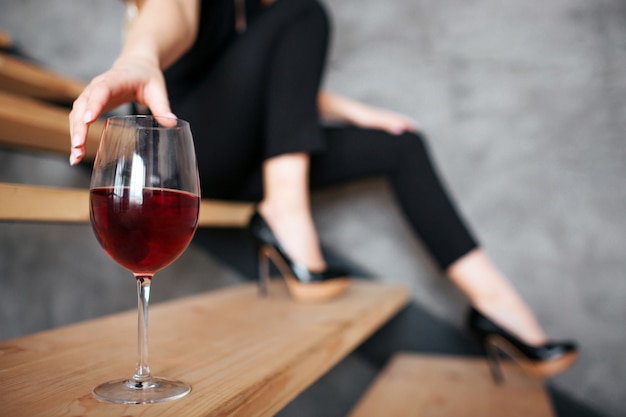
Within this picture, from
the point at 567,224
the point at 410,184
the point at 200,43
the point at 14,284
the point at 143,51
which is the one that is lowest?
the point at 14,284

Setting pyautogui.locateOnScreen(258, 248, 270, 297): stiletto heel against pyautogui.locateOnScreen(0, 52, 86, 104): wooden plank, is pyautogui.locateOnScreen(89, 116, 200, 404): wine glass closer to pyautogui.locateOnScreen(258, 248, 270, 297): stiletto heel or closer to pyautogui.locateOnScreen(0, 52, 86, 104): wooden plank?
pyautogui.locateOnScreen(258, 248, 270, 297): stiletto heel

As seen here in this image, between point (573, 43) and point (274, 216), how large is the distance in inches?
38.7

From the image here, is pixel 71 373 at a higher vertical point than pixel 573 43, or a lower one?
lower

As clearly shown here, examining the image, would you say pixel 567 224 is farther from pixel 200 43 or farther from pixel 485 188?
pixel 200 43

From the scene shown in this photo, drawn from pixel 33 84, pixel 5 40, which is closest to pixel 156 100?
pixel 33 84

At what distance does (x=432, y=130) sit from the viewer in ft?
5.26

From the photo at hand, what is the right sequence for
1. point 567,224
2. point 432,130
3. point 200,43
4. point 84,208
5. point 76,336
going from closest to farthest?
point 76,336 → point 84,208 → point 200,43 → point 567,224 → point 432,130

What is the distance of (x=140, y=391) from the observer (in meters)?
0.47

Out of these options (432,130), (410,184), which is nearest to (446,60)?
(432,130)

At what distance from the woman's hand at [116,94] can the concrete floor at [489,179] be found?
104cm

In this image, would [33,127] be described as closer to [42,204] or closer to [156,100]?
[42,204]

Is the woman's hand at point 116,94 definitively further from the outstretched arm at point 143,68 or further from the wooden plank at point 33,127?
the wooden plank at point 33,127

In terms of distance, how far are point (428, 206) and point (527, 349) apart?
1.23 ft

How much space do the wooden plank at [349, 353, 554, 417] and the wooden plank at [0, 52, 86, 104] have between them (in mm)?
1165
